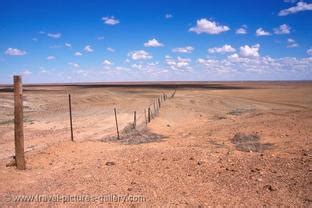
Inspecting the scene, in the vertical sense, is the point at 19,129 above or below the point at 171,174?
above

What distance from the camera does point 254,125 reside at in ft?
61.0

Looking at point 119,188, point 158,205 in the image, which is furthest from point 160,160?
point 158,205

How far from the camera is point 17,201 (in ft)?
25.3

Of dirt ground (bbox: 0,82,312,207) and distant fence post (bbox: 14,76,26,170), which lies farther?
distant fence post (bbox: 14,76,26,170)

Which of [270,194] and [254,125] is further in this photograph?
[254,125]

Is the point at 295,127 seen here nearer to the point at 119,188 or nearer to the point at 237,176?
the point at 237,176

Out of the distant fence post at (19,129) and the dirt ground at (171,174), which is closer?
the dirt ground at (171,174)

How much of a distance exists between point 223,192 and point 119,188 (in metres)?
2.38

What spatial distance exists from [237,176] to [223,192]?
109 centimetres

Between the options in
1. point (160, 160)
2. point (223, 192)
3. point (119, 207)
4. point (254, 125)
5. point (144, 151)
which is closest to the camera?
point (119, 207)

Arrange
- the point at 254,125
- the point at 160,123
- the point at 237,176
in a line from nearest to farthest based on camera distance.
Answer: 1. the point at 237,176
2. the point at 254,125
3. the point at 160,123

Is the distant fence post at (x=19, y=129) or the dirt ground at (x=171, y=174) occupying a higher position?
the distant fence post at (x=19, y=129)

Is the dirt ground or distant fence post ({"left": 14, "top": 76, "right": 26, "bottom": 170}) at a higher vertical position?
distant fence post ({"left": 14, "top": 76, "right": 26, "bottom": 170})

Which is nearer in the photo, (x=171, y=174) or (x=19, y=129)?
(x=171, y=174)
